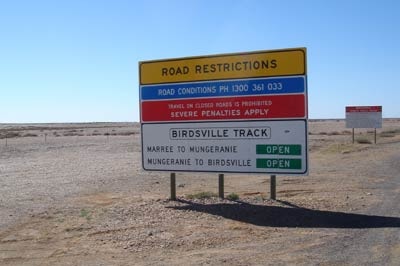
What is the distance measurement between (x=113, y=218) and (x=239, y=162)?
312cm

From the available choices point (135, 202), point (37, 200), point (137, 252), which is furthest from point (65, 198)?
point (137, 252)

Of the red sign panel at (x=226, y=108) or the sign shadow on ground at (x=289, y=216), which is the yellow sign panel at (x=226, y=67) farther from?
the sign shadow on ground at (x=289, y=216)

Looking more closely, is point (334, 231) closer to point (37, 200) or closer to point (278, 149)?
point (278, 149)

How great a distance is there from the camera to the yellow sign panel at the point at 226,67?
1189 centimetres

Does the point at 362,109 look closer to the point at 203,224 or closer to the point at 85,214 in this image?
the point at 85,214

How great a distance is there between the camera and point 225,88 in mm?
12633

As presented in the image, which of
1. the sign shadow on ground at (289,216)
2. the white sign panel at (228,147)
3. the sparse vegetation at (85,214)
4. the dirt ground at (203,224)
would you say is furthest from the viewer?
the white sign panel at (228,147)

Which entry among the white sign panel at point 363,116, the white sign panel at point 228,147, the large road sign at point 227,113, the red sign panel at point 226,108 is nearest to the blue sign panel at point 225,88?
the large road sign at point 227,113

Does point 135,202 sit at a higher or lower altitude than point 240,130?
lower

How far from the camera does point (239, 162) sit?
12.5m

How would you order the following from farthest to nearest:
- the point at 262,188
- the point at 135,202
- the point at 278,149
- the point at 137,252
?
the point at 262,188 → the point at 135,202 → the point at 278,149 → the point at 137,252

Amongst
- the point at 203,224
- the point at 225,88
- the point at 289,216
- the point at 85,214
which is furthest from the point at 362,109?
the point at 203,224

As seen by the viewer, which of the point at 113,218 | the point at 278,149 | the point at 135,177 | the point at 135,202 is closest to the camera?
the point at 113,218

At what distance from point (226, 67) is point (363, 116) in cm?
3272
